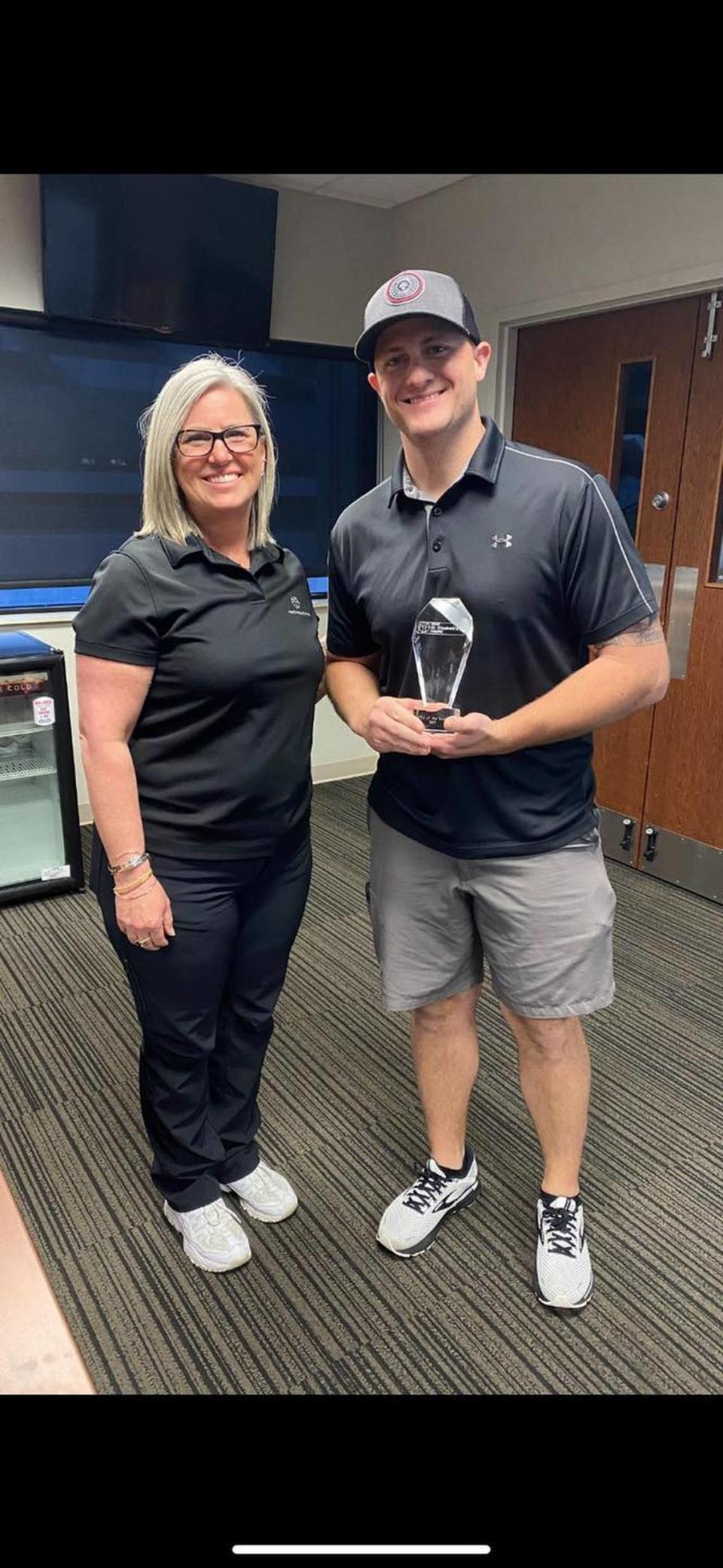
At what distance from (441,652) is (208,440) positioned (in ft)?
1.40

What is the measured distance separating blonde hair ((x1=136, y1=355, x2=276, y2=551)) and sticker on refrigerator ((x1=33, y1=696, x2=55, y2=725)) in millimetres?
1643

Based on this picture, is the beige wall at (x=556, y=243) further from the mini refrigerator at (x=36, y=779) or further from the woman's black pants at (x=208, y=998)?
the woman's black pants at (x=208, y=998)

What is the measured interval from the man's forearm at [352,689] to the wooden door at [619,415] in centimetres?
180

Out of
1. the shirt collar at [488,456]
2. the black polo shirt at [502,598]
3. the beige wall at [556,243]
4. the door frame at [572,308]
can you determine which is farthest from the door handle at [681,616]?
the shirt collar at [488,456]

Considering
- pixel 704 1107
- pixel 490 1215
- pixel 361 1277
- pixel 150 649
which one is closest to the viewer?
pixel 150 649

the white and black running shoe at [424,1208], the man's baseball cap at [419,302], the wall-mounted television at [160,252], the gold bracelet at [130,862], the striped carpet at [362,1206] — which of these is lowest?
the striped carpet at [362,1206]

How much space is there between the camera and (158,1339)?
1489mm

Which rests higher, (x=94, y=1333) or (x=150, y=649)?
(x=150, y=649)

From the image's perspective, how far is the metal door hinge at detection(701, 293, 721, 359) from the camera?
9.22ft

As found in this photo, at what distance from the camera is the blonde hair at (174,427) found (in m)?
1.31

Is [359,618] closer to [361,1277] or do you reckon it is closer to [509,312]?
[361,1277]

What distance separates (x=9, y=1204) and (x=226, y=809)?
0.76 meters

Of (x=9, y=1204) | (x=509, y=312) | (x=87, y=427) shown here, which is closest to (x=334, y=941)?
(x=9, y=1204)

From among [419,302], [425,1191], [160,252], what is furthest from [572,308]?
[425,1191]
